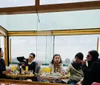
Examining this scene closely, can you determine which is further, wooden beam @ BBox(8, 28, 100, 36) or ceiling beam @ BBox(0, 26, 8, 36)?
ceiling beam @ BBox(0, 26, 8, 36)

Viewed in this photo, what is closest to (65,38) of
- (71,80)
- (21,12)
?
(71,80)

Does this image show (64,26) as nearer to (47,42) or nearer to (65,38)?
(65,38)

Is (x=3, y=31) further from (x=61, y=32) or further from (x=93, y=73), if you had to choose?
(x=93, y=73)

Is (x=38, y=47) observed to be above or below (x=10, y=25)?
below

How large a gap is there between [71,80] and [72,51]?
1.41 metres

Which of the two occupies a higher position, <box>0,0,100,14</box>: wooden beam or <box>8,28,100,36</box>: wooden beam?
<box>0,0,100,14</box>: wooden beam

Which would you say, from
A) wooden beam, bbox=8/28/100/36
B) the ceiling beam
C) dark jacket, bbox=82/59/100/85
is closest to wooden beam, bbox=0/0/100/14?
dark jacket, bbox=82/59/100/85

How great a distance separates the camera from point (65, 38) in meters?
5.10

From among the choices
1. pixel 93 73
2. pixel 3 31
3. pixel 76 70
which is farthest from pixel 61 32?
pixel 93 73

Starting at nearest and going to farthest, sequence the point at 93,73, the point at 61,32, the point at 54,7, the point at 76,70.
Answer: the point at 93,73, the point at 54,7, the point at 76,70, the point at 61,32

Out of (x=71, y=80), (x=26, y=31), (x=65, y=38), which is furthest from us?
(x=26, y=31)

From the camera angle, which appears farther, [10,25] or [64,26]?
[10,25]

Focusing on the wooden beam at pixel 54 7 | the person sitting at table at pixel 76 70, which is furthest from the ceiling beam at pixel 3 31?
the person sitting at table at pixel 76 70

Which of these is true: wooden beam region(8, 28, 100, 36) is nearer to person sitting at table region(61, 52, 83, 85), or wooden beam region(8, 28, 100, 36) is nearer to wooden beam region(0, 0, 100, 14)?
person sitting at table region(61, 52, 83, 85)
